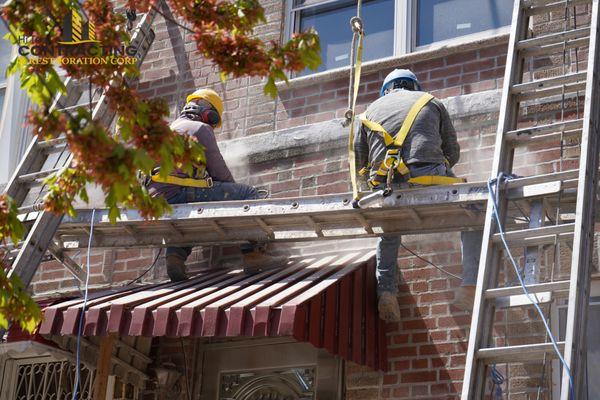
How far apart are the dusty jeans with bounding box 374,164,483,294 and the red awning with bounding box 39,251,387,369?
0.17m

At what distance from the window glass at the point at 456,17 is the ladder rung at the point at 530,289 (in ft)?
12.0

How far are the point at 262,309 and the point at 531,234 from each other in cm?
180

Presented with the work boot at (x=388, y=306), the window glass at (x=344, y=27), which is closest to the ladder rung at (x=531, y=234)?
the work boot at (x=388, y=306)

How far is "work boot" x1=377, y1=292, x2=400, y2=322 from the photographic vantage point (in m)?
8.09

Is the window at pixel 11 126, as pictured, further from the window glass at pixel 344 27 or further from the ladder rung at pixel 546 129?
the ladder rung at pixel 546 129

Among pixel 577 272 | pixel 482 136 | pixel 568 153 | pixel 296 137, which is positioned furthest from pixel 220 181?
pixel 577 272

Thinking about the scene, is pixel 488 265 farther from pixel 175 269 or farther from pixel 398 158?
pixel 175 269

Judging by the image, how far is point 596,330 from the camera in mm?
7828

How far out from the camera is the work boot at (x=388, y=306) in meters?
8.09

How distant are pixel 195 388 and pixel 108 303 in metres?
1.36

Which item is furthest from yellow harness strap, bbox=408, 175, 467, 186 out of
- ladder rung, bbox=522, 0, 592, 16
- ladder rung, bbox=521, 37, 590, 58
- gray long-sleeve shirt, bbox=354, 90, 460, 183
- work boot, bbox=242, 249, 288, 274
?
work boot, bbox=242, 249, 288, 274

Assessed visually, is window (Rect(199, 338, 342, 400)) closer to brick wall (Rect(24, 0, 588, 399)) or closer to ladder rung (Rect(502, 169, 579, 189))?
brick wall (Rect(24, 0, 588, 399))

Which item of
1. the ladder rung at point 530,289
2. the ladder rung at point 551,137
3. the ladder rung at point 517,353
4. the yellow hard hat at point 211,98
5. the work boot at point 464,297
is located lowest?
the ladder rung at point 517,353

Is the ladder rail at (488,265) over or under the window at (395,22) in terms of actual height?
under
